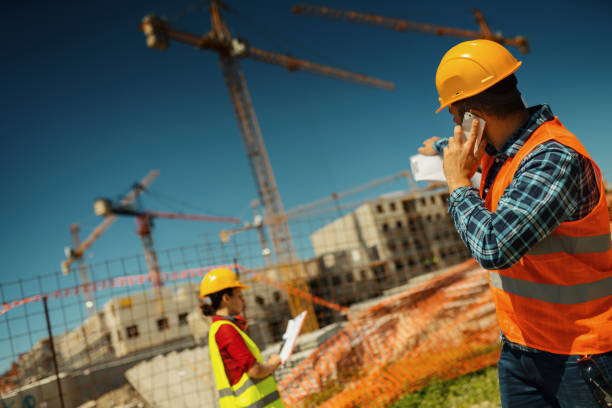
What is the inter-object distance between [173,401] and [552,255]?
7325 millimetres

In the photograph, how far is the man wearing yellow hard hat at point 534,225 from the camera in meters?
1.12

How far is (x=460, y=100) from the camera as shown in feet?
4.51

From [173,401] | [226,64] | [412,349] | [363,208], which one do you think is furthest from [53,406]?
[226,64]

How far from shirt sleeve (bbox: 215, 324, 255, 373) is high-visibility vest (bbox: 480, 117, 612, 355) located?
180 cm

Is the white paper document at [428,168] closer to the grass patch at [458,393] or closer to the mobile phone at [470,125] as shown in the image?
the mobile phone at [470,125]

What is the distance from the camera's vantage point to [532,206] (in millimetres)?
1095

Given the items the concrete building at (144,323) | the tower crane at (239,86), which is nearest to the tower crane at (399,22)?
the tower crane at (239,86)

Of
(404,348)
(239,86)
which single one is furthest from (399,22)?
(404,348)

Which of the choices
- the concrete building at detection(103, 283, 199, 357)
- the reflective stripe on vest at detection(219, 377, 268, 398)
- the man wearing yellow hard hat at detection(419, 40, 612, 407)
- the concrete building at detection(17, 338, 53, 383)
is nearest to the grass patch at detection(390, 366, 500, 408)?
the reflective stripe on vest at detection(219, 377, 268, 398)

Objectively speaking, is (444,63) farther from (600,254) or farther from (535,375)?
(535,375)

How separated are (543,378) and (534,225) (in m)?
0.64

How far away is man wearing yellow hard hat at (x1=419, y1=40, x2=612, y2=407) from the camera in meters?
1.12

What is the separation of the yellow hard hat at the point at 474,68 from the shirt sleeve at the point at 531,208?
0.28m

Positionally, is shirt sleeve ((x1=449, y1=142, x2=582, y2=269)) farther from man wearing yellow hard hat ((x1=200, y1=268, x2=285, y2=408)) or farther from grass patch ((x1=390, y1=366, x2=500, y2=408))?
grass patch ((x1=390, y1=366, x2=500, y2=408))
